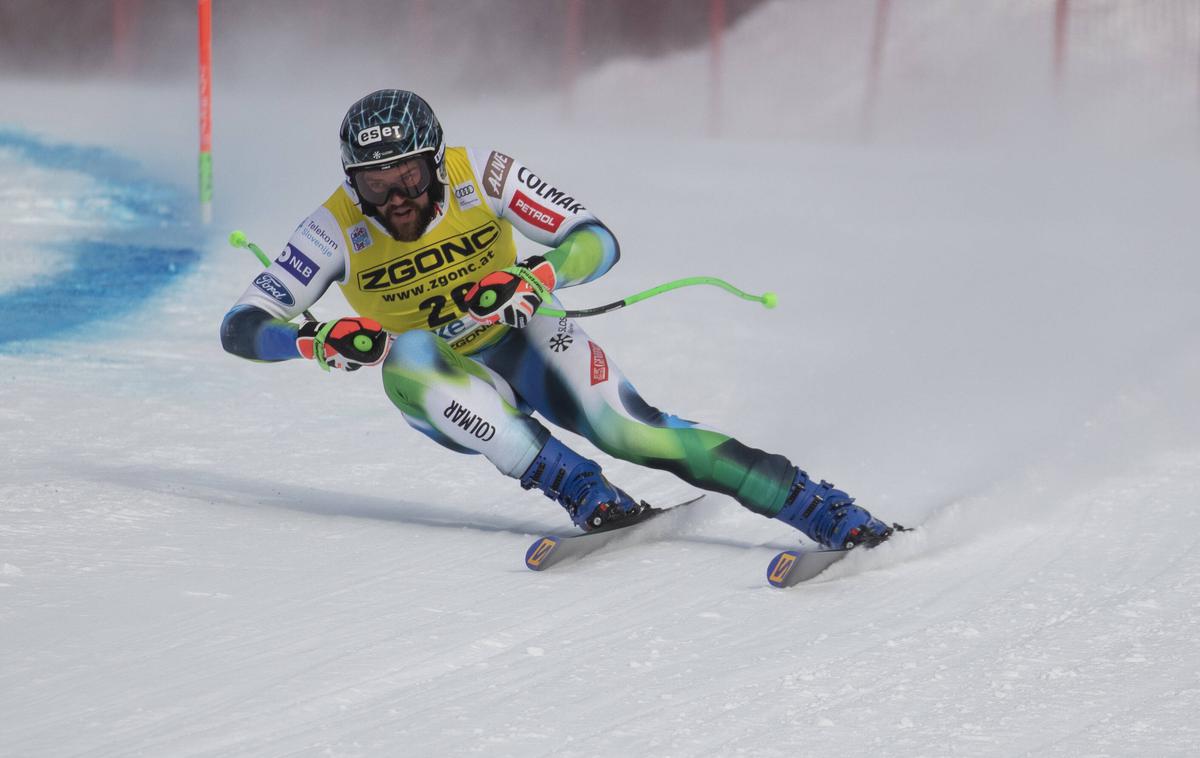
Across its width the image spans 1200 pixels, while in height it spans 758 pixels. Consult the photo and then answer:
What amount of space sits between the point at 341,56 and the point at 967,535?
38.1ft

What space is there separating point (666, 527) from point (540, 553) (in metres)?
0.49

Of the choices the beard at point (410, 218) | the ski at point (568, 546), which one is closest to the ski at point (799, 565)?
the ski at point (568, 546)

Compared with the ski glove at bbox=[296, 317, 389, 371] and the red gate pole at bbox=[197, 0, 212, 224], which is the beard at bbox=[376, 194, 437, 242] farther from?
the red gate pole at bbox=[197, 0, 212, 224]

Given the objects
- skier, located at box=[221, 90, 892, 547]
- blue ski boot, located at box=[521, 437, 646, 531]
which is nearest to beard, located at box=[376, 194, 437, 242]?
skier, located at box=[221, 90, 892, 547]

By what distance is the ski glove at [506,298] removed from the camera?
12.8 ft

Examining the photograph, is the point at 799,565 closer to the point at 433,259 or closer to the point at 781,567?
the point at 781,567

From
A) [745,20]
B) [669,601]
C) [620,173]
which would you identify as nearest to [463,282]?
[669,601]

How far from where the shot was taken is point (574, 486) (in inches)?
160

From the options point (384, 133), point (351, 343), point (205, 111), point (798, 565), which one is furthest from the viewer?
point (205, 111)

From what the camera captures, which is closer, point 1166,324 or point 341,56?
point 1166,324

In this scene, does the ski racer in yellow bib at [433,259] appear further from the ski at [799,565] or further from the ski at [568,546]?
the ski at [799,565]

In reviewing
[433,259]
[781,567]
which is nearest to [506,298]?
[433,259]

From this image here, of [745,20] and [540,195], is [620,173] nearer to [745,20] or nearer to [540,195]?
[745,20]

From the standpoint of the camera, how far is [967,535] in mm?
4051
